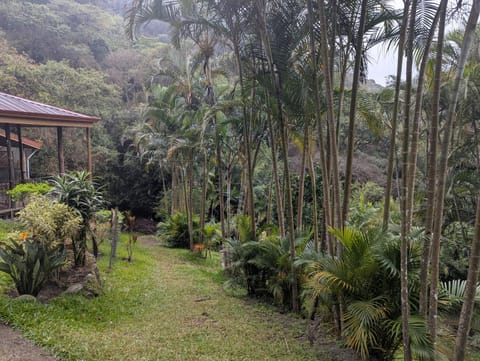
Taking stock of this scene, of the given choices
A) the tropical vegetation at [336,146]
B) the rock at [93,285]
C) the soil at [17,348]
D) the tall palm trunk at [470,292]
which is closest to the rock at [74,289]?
the rock at [93,285]

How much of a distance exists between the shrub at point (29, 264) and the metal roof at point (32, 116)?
5.29 meters

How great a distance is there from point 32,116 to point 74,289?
6.27m

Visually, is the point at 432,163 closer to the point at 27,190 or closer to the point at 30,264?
the point at 30,264

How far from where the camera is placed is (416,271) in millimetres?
4449

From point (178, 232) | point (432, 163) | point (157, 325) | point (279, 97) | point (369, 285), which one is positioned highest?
point (279, 97)

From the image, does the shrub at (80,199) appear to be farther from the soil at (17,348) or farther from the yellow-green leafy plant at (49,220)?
the soil at (17,348)

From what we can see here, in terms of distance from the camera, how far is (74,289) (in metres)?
6.20

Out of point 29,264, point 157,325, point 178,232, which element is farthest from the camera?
point 178,232

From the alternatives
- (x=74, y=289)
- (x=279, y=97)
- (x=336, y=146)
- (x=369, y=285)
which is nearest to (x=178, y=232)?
(x=74, y=289)

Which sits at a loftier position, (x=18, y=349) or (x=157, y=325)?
(x=18, y=349)

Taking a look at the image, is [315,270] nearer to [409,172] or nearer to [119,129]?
[409,172]

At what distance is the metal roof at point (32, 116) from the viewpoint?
988cm

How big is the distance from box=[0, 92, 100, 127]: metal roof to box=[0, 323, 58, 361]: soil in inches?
275

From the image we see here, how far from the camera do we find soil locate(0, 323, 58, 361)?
3.95m
